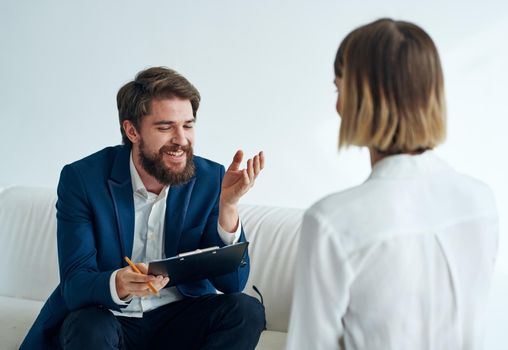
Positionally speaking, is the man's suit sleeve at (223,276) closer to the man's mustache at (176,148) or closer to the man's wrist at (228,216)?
the man's wrist at (228,216)

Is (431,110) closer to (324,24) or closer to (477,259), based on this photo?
(477,259)

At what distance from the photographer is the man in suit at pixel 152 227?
1913mm

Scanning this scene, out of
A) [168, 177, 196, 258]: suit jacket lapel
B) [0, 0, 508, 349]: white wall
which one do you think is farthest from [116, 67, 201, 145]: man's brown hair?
[0, 0, 508, 349]: white wall

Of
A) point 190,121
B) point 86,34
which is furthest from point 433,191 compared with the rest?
point 86,34

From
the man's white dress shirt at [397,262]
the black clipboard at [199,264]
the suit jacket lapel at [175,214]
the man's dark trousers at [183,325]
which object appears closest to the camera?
the man's white dress shirt at [397,262]

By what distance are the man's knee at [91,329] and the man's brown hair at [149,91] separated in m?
0.59

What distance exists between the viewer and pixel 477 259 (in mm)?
1189

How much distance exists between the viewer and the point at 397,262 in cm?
113

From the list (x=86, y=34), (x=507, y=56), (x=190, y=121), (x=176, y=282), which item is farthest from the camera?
(x=86, y=34)

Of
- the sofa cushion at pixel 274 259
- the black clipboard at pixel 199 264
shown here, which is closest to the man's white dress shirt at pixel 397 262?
the black clipboard at pixel 199 264

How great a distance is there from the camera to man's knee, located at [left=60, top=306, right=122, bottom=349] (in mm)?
1775

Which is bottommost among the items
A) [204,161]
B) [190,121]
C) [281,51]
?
[204,161]

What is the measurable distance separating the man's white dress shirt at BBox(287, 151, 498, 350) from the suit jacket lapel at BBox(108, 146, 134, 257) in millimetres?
947

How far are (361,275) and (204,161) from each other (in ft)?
3.75
